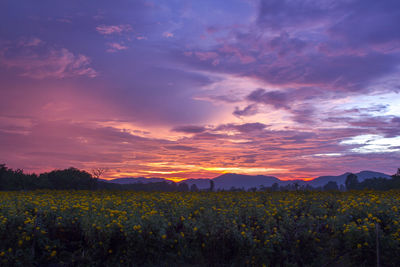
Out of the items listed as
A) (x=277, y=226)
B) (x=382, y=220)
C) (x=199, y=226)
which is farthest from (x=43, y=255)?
(x=382, y=220)

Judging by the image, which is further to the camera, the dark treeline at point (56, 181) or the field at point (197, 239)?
the dark treeline at point (56, 181)

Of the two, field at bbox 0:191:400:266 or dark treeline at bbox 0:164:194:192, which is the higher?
dark treeline at bbox 0:164:194:192

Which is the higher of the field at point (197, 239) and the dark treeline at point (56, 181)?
the dark treeline at point (56, 181)

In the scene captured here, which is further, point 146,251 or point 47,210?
point 47,210

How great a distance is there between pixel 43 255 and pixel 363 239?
6727 mm

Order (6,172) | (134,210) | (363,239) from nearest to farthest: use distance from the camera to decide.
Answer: (363,239), (134,210), (6,172)

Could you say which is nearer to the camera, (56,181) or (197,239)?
(197,239)

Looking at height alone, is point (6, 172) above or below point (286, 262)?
above

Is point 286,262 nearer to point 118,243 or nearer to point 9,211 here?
point 118,243

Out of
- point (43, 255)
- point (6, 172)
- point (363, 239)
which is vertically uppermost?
point (6, 172)

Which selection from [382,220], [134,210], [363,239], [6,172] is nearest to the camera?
[363,239]

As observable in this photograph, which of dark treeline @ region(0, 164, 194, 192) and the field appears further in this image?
dark treeline @ region(0, 164, 194, 192)

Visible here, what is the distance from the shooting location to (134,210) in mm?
8039

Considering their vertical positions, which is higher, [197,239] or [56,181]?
[56,181]
